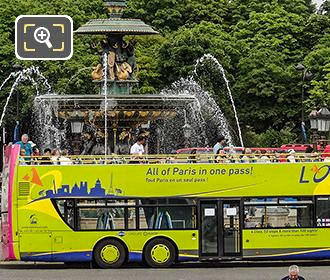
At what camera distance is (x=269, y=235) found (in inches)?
998

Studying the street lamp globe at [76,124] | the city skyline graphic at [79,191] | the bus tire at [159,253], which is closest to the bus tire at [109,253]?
the bus tire at [159,253]

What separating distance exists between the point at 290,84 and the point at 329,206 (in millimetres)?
43989

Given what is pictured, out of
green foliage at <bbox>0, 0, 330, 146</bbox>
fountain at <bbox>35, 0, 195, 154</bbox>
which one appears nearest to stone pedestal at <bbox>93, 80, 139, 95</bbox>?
fountain at <bbox>35, 0, 195, 154</bbox>

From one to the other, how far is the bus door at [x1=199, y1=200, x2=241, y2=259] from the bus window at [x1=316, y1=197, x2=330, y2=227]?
1908 millimetres

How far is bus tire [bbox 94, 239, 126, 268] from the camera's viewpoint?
25047mm

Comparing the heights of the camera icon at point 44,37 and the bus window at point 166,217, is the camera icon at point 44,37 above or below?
above

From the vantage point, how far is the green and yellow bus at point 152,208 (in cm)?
2488

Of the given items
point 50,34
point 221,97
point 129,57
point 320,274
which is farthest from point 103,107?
point 50,34

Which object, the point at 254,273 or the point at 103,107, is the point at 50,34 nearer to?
the point at 254,273

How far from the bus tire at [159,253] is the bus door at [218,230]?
2.37 ft

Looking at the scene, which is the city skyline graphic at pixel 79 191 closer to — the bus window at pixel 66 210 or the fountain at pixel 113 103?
the bus window at pixel 66 210

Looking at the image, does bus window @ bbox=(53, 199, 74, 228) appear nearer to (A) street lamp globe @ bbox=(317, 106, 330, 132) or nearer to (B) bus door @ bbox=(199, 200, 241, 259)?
(B) bus door @ bbox=(199, 200, 241, 259)

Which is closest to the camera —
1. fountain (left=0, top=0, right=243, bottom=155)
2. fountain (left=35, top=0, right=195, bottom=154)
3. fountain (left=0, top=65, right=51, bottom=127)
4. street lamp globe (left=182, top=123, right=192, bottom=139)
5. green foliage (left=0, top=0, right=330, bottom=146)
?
fountain (left=35, top=0, right=195, bottom=154)

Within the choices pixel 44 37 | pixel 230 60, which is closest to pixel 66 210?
pixel 44 37
